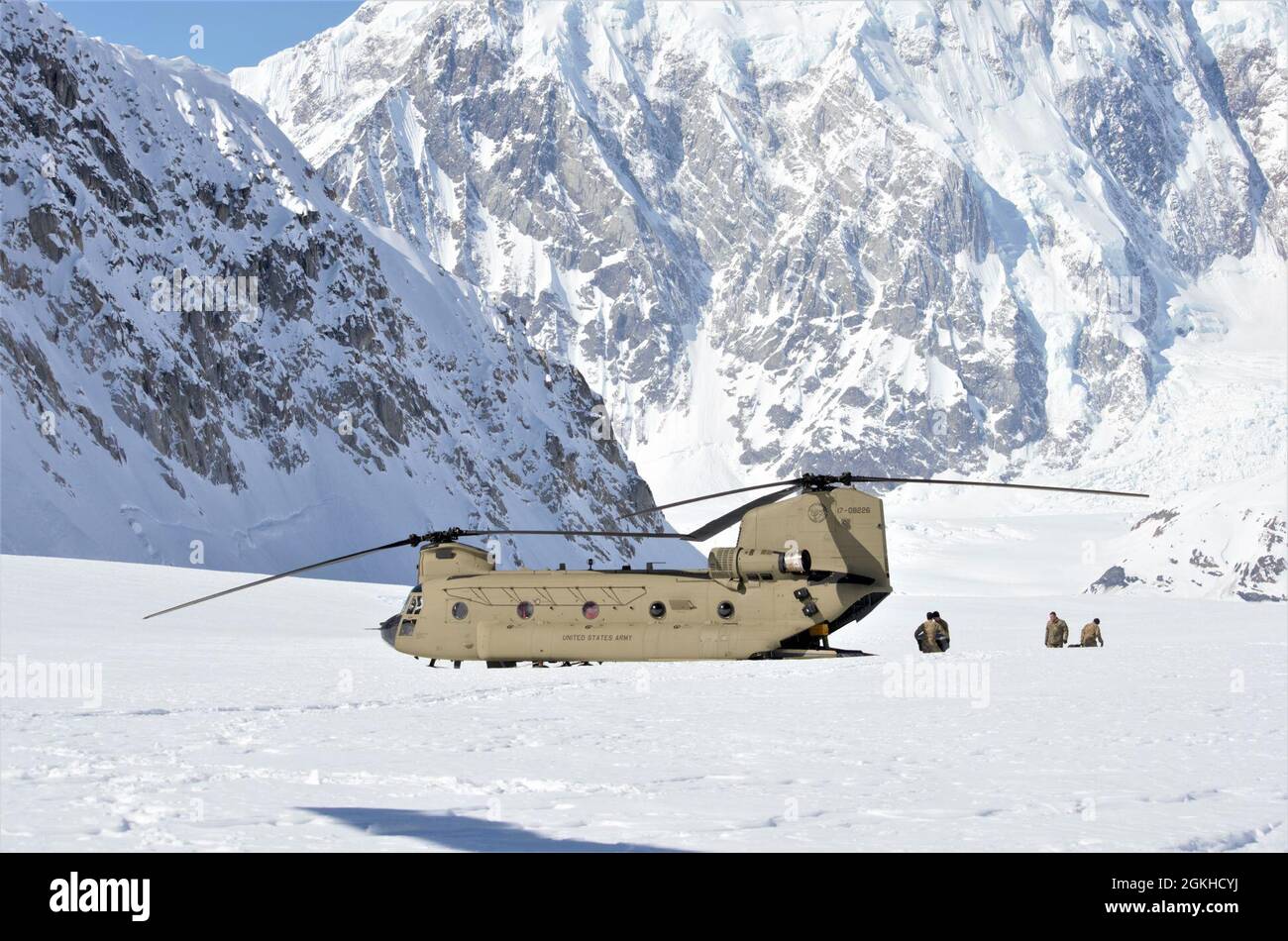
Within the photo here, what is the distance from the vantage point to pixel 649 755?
17625 millimetres

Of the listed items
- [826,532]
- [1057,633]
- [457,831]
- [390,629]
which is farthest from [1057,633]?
[457,831]

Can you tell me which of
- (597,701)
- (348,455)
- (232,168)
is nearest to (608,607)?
(597,701)

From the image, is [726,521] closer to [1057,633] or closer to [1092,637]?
[1057,633]

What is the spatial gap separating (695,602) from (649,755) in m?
12.8

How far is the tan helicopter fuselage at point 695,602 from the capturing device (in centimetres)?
3017

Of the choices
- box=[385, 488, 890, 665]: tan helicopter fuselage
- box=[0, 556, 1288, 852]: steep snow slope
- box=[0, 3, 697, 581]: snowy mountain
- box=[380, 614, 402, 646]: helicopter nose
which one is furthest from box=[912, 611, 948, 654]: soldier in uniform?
box=[0, 3, 697, 581]: snowy mountain

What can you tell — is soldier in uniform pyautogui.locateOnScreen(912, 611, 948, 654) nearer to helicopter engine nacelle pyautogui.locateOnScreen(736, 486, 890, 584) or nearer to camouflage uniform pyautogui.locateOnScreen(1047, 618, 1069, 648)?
helicopter engine nacelle pyautogui.locateOnScreen(736, 486, 890, 584)

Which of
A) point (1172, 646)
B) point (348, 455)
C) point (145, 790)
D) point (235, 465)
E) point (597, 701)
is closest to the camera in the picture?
point (145, 790)

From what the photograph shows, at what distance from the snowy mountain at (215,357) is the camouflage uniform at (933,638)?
3166 inches

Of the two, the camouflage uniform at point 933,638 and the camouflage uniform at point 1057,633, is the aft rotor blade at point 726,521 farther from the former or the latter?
the camouflage uniform at point 1057,633

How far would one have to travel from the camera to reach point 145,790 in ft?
46.9

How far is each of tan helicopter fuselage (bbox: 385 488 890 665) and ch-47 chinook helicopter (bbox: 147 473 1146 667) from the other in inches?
0.8

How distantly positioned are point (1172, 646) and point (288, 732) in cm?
2625
